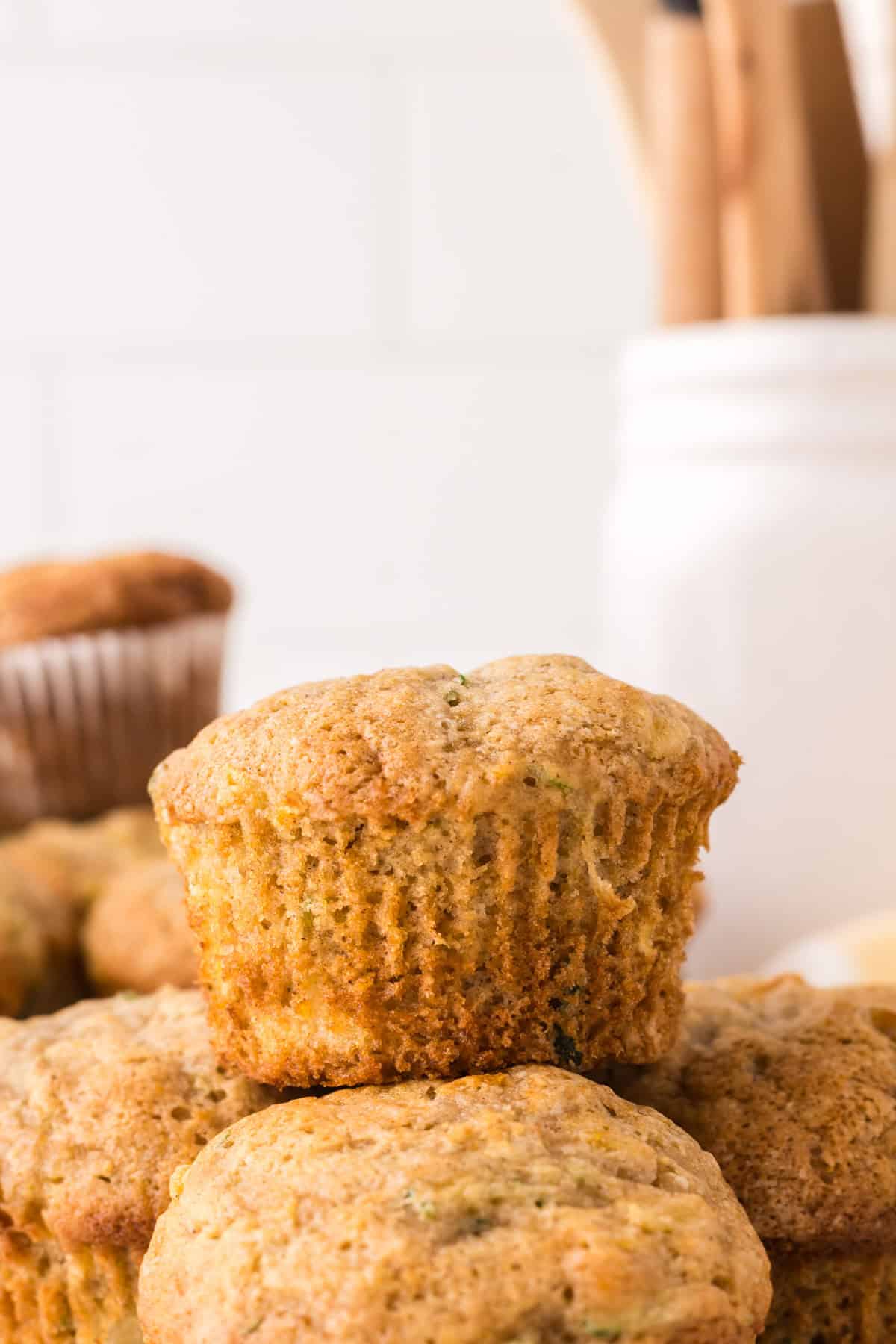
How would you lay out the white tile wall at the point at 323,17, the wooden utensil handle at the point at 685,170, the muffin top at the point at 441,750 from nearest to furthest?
the muffin top at the point at 441,750 → the wooden utensil handle at the point at 685,170 → the white tile wall at the point at 323,17

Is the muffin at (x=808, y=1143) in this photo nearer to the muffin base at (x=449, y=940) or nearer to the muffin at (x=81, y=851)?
the muffin base at (x=449, y=940)

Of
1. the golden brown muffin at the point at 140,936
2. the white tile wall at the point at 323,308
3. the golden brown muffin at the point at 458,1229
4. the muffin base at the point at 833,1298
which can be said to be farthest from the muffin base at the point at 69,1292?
the white tile wall at the point at 323,308

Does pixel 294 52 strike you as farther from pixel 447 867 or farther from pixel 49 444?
pixel 447 867

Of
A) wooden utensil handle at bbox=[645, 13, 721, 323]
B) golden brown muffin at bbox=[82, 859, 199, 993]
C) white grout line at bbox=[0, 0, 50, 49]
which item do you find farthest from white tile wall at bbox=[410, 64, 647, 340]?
golden brown muffin at bbox=[82, 859, 199, 993]

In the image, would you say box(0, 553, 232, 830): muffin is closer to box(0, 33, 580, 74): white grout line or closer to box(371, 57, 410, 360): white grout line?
box(371, 57, 410, 360): white grout line

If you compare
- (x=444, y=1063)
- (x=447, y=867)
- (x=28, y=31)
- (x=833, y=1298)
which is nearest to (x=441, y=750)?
(x=447, y=867)

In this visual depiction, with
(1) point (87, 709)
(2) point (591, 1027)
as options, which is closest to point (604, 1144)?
(2) point (591, 1027)

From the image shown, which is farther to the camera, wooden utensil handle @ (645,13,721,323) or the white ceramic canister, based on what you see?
wooden utensil handle @ (645,13,721,323)
